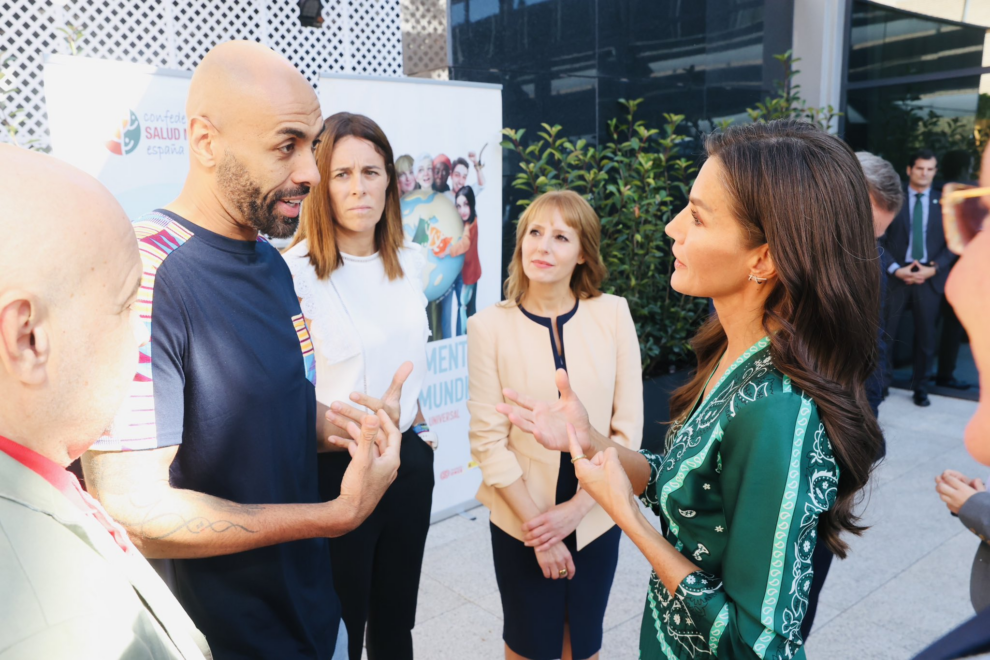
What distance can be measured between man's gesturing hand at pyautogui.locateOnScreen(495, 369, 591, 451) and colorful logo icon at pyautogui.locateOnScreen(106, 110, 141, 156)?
1821 millimetres

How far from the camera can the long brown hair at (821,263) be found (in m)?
1.23

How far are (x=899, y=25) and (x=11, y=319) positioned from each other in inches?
308

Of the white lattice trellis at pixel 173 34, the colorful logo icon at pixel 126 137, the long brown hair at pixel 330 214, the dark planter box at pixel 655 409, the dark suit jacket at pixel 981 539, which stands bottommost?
the dark planter box at pixel 655 409

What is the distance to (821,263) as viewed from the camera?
1250 millimetres

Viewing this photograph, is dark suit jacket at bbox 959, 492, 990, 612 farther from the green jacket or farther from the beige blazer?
the green jacket

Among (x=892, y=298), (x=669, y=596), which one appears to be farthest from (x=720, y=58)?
(x=669, y=596)

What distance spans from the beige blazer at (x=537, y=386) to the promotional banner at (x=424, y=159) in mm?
1249

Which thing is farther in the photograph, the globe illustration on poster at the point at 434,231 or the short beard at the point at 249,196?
the globe illustration on poster at the point at 434,231

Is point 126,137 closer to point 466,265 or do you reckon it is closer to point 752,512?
point 466,265

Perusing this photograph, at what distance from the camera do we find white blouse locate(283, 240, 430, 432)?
6.82ft

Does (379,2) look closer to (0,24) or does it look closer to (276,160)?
(0,24)

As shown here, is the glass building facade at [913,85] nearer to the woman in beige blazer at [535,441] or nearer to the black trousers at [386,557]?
the woman in beige blazer at [535,441]

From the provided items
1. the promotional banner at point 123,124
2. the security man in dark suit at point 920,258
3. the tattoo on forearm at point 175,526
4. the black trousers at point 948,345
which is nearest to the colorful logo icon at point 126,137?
the promotional banner at point 123,124

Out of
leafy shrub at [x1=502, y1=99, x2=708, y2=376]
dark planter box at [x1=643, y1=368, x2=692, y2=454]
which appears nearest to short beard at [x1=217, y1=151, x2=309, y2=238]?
leafy shrub at [x1=502, y1=99, x2=708, y2=376]
